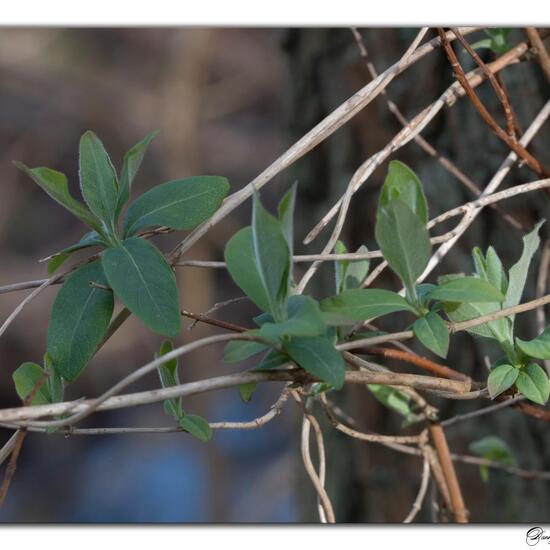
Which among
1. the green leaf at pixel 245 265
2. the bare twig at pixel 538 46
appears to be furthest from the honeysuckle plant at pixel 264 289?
the bare twig at pixel 538 46

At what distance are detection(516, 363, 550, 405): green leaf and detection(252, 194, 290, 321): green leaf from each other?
0.14 m

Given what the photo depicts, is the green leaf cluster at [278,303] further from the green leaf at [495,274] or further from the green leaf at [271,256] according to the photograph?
the green leaf at [495,274]

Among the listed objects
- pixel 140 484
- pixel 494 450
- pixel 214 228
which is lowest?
pixel 140 484

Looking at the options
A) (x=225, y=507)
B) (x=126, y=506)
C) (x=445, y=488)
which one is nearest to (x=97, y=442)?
(x=126, y=506)

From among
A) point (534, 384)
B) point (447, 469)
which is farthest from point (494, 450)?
point (534, 384)

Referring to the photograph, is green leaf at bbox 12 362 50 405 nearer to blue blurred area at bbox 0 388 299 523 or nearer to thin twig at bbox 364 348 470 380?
thin twig at bbox 364 348 470 380

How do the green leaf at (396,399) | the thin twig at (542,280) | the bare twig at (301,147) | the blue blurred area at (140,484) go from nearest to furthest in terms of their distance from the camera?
the bare twig at (301,147) < the green leaf at (396,399) < the thin twig at (542,280) < the blue blurred area at (140,484)

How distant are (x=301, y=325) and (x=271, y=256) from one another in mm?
39

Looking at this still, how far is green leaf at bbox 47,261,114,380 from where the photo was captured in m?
0.40

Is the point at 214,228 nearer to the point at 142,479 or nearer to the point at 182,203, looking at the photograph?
the point at 142,479

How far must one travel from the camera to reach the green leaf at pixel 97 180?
1.37ft

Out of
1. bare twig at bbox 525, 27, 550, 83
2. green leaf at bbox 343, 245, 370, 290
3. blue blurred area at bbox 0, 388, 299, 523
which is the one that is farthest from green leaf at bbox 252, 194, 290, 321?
blue blurred area at bbox 0, 388, 299, 523

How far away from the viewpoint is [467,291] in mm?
364

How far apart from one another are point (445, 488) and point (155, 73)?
3189mm
